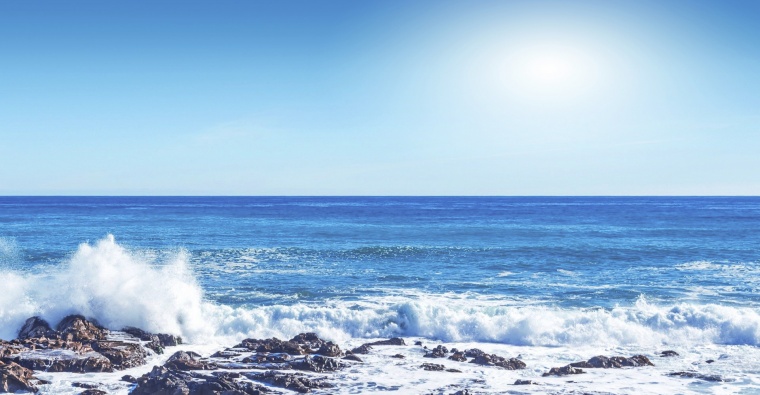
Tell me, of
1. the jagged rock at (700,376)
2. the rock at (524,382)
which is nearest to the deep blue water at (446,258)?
the jagged rock at (700,376)

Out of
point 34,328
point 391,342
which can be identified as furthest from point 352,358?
point 34,328

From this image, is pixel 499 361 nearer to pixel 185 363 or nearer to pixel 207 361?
pixel 207 361

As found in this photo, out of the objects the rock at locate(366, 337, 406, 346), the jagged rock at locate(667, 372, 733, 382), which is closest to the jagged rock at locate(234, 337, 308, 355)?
the rock at locate(366, 337, 406, 346)

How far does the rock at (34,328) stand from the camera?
745 inches

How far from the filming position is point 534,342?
65.0 ft

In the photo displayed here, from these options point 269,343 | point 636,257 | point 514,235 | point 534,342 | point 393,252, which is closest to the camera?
point 269,343

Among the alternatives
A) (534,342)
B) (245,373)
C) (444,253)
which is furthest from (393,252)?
(245,373)

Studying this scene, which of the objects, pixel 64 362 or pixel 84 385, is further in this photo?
pixel 64 362

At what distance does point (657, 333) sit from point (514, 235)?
2772cm

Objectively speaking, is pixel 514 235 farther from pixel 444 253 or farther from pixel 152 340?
pixel 152 340

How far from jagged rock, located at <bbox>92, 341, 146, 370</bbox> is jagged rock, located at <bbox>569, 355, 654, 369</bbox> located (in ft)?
40.1

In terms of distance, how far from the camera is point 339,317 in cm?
2184

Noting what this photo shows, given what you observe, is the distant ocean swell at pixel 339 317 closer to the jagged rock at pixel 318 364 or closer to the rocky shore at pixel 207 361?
the rocky shore at pixel 207 361

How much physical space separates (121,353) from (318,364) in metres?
5.55
